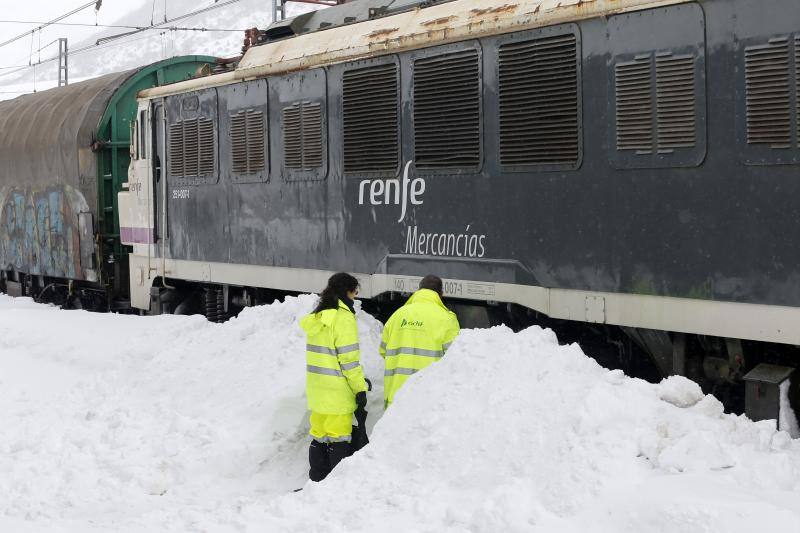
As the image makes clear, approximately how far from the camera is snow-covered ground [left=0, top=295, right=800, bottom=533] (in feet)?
17.4

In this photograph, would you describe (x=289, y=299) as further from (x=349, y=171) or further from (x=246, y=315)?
(x=349, y=171)

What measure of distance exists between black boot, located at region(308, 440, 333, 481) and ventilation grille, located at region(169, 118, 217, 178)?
19.9 ft

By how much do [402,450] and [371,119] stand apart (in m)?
4.54

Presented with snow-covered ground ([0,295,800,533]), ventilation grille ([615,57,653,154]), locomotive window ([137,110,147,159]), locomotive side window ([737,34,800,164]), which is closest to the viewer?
snow-covered ground ([0,295,800,533])

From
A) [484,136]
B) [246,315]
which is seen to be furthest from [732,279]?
[246,315]

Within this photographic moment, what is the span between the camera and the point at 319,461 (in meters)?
7.67

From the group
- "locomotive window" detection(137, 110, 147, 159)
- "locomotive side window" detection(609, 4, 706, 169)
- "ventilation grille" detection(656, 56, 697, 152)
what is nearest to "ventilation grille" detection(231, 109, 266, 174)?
"locomotive window" detection(137, 110, 147, 159)

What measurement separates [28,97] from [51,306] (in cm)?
459

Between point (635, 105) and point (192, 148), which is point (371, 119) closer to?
point (635, 105)

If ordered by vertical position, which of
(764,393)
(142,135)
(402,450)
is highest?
(142,135)

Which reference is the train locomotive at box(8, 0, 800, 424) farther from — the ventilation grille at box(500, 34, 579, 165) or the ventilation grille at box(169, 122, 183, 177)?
the ventilation grille at box(169, 122, 183, 177)

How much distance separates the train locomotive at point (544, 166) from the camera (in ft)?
23.4

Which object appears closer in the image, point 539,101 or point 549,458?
point 549,458

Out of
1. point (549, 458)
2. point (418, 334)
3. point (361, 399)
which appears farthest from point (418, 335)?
point (549, 458)
